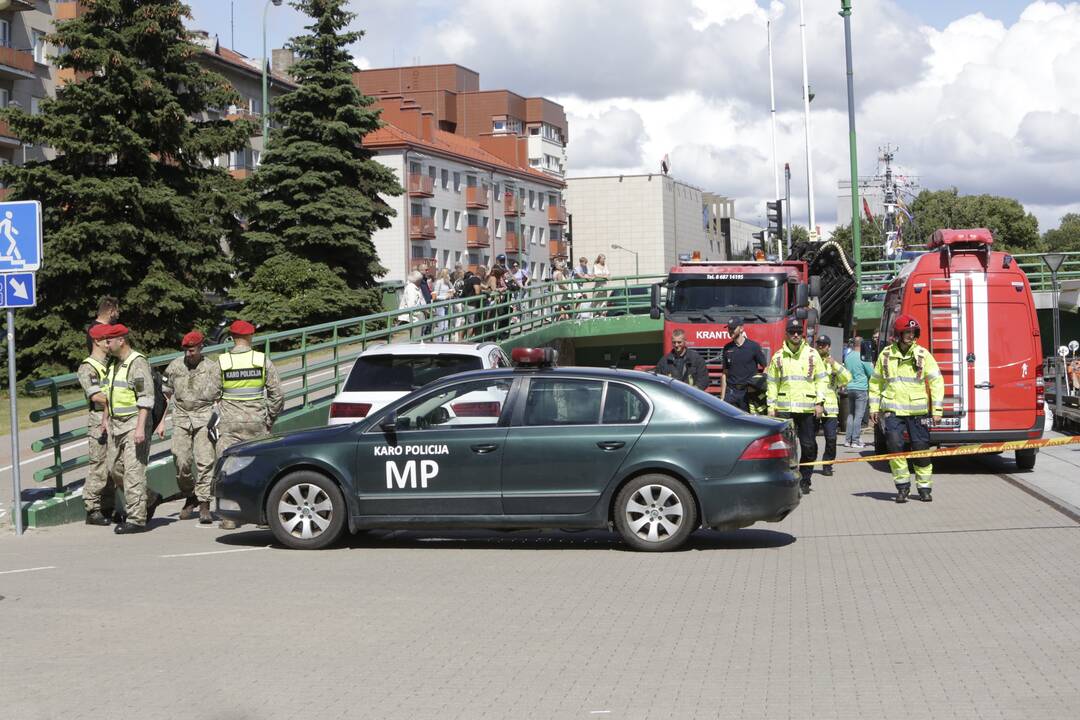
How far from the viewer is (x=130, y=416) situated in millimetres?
12695

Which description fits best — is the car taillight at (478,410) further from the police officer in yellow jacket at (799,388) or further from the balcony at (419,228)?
the balcony at (419,228)

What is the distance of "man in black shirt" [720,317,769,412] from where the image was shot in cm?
1728

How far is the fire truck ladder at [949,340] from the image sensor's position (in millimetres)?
18266

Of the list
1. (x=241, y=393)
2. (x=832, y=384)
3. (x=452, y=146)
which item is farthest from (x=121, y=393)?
(x=452, y=146)

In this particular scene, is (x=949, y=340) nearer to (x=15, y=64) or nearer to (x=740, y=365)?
(x=740, y=365)

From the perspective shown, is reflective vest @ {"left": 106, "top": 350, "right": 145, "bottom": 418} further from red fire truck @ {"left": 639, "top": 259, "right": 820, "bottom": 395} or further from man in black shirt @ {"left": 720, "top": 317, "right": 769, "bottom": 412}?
red fire truck @ {"left": 639, "top": 259, "right": 820, "bottom": 395}

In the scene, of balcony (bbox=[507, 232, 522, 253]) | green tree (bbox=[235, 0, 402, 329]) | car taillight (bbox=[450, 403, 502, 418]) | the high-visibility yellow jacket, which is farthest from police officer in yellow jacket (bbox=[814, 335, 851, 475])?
balcony (bbox=[507, 232, 522, 253])

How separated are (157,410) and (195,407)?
1.61 feet

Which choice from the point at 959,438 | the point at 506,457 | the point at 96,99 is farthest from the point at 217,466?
the point at 96,99

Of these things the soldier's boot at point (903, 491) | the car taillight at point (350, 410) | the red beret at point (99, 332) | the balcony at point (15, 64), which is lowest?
the soldier's boot at point (903, 491)

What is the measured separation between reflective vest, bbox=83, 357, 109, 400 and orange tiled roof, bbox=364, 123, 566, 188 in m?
62.4

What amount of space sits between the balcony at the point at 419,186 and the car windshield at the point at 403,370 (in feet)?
229

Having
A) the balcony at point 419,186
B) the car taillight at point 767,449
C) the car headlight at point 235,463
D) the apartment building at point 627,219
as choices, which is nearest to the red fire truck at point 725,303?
the car taillight at point 767,449

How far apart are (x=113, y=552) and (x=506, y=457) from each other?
3348 mm
